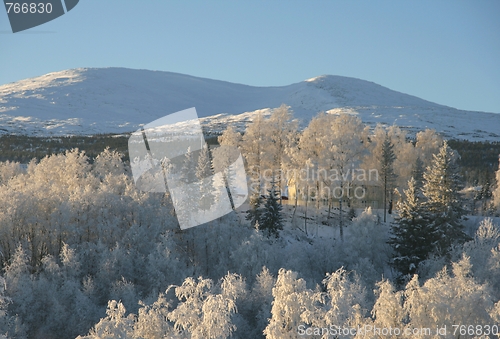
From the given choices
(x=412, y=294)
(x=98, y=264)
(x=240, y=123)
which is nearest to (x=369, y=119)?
(x=240, y=123)

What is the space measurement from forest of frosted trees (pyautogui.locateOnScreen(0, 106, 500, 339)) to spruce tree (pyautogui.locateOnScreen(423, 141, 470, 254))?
0.11 m

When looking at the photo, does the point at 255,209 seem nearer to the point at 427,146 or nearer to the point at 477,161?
the point at 427,146

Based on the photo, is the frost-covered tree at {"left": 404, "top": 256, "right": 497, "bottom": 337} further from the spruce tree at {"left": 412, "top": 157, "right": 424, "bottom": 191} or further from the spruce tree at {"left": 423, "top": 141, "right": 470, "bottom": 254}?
the spruce tree at {"left": 412, "top": 157, "right": 424, "bottom": 191}

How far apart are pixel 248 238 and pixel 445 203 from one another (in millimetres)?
17500

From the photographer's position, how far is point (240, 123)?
183125 millimetres

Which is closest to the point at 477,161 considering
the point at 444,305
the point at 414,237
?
the point at 414,237

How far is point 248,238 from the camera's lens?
4309 cm

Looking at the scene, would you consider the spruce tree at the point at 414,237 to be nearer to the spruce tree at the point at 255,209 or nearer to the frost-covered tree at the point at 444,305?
the spruce tree at the point at 255,209

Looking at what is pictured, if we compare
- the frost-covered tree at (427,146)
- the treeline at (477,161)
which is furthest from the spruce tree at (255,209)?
the treeline at (477,161)

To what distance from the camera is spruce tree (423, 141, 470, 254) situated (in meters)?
38.6

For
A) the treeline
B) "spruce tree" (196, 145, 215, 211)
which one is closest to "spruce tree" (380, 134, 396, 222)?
"spruce tree" (196, 145, 215, 211)

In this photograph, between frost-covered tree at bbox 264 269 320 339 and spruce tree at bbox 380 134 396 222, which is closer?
frost-covered tree at bbox 264 269 320 339

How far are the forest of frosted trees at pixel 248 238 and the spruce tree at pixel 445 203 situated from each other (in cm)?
11

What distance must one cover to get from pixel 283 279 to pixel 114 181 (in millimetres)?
31054
